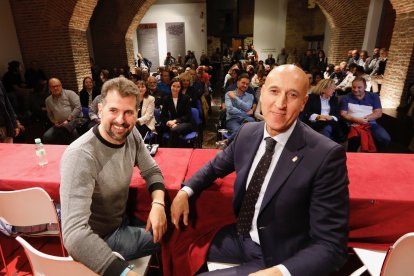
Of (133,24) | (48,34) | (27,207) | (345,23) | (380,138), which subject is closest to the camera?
(27,207)

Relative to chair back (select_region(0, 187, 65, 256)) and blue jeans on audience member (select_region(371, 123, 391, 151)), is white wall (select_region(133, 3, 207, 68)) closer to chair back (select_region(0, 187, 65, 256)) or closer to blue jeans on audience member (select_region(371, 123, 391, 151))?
blue jeans on audience member (select_region(371, 123, 391, 151))

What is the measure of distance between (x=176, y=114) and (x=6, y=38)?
490 centimetres

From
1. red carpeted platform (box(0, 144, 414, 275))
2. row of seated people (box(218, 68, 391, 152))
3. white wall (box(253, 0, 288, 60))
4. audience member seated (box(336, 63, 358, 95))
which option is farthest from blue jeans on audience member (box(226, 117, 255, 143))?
white wall (box(253, 0, 288, 60))

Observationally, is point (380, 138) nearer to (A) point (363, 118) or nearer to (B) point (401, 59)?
(A) point (363, 118)

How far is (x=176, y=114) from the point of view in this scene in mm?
4305

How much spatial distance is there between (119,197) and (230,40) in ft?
56.9

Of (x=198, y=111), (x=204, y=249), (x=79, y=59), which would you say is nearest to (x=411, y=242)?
(x=204, y=249)

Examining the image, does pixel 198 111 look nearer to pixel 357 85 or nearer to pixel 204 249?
pixel 357 85

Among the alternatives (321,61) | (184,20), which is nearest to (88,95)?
(184,20)

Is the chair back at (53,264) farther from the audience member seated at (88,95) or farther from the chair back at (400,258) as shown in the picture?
the audience member seated at (88,95)

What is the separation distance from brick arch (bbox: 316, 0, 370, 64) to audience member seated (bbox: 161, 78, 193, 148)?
328 inches

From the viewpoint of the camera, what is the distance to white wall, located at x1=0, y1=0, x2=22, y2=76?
610cm

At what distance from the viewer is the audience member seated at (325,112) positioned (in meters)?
4.01

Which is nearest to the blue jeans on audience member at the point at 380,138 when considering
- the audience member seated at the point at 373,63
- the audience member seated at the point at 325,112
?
the audience member seated at the point at 325,112
